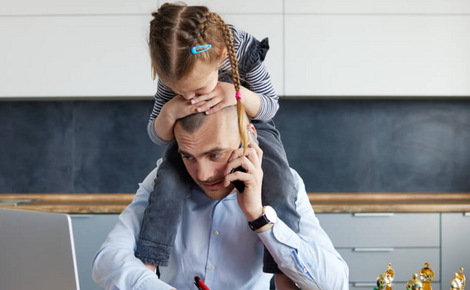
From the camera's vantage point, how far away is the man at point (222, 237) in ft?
4.52

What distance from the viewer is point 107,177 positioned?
11.6 ft

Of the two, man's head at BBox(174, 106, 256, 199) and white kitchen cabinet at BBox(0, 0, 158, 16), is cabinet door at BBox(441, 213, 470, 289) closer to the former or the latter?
man's head at BBox(174, 106, 256, 199)

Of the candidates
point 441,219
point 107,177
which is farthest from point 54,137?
point 441,219

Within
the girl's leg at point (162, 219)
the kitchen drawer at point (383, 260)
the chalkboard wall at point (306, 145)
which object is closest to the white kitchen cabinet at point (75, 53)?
the chalkboard wall at point (306, 145)

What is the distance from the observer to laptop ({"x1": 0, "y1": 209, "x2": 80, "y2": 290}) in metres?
0.82

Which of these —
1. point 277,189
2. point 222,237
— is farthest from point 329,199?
point 277,189

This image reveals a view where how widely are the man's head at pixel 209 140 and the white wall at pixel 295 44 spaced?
1.75 m

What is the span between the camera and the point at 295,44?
314 cm

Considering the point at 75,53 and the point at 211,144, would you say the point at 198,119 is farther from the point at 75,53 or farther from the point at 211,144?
the point at 75,53

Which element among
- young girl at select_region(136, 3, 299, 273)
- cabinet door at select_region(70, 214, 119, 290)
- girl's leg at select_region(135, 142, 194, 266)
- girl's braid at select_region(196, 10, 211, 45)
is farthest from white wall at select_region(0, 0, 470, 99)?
girl's braid at select_region(196, 10, 211, 45)

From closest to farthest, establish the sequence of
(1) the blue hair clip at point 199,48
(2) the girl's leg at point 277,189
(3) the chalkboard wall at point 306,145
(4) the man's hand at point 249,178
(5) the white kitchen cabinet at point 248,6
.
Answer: (1) the blue hair clip at point 199,48 → (4) the man's hand at point 249,178 → (2) the girl's leg at point 277,189 → (5) the white kitchen cabinet at point 248,6 → (3) the chalkboard wall at point 306,145

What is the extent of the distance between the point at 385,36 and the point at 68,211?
2.12m

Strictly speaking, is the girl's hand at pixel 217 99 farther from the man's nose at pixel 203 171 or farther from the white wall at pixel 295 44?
the white wall at pixel 295 44

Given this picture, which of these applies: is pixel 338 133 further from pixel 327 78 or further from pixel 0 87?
pixel 0 87
